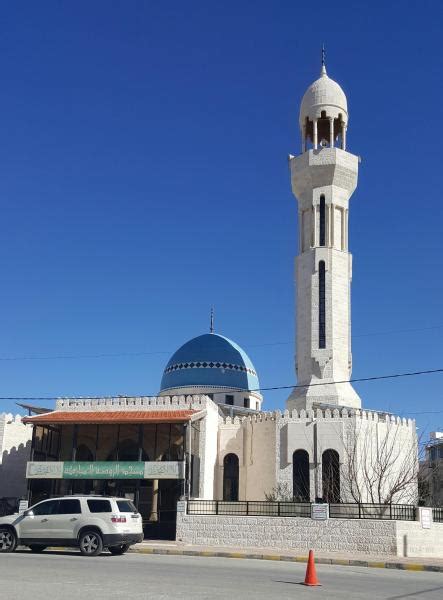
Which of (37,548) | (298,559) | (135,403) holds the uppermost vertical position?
(135,403)

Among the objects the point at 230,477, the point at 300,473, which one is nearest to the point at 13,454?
the point at 230,477

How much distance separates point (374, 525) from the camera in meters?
22.5

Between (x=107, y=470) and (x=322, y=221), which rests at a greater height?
(x=322, y=221)

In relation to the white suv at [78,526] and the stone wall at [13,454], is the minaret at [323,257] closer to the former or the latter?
the stone wall at [13,454]

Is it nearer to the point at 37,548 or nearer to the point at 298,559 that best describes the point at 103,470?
the point at 37,548

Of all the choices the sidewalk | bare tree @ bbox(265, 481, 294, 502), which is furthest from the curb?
bare tree @ bbox(265, 481, 294, 502)

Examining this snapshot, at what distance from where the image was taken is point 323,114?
41.3m

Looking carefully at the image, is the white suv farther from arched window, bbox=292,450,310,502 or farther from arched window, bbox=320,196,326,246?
arched window, bbox=320,196,326,246

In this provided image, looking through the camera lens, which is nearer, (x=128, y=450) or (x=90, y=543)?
(x=90, y=543)

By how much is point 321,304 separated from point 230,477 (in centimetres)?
999

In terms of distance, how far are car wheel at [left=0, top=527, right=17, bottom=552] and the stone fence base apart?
7.71 m

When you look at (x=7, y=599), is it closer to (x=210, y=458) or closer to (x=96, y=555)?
(x=96, y=555)

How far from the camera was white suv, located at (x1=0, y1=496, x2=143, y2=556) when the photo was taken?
59.5ft

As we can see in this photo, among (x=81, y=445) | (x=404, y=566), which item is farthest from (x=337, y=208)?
(x=404, y=566)
